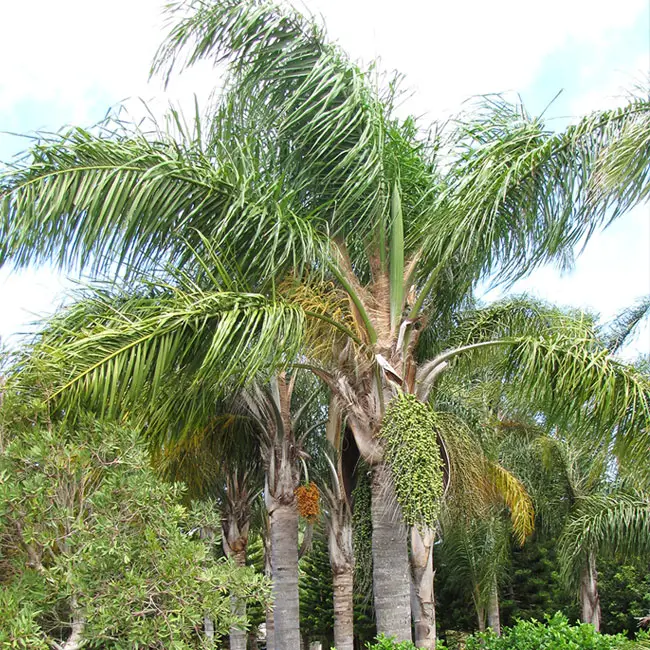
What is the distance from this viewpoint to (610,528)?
53.2 ft

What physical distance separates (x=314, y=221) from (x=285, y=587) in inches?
240

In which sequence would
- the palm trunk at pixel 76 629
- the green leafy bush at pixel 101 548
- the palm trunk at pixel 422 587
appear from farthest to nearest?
the palm trunk at pixel 422 587
the palm trunk at pixel 76 629
the green leafy bush at pixel 101 548

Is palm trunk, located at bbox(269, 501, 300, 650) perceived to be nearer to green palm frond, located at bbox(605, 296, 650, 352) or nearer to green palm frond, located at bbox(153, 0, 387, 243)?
green palm frond, located at bbox(153, 0, 387, 243)

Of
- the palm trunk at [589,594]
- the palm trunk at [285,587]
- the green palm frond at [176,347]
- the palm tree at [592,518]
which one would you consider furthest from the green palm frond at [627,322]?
the green palm frond at [176,347]

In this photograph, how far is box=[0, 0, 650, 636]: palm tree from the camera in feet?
25.0

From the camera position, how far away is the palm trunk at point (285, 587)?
40.4 ft

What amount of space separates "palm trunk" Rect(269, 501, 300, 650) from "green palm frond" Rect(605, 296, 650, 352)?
27.4ft

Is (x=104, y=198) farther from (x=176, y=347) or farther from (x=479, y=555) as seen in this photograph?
(x=479, y=555)

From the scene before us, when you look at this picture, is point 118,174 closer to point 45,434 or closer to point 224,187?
point 224,187

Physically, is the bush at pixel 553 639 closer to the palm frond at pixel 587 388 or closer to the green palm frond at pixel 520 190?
the palm frond at pixel 587 388

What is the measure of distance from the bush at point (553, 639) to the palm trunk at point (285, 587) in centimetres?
318

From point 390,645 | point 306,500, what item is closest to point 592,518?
point 306,500

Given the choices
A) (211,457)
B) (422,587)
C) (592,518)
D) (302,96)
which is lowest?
(422,587)

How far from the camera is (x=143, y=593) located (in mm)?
6945
